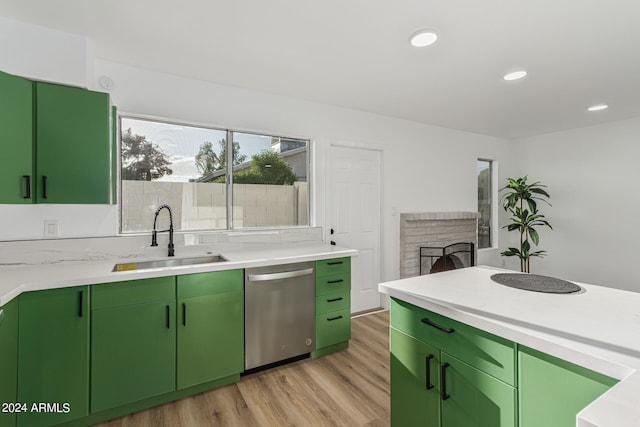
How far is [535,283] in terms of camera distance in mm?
1484

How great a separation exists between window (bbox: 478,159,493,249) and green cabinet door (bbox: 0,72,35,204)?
5582 mm

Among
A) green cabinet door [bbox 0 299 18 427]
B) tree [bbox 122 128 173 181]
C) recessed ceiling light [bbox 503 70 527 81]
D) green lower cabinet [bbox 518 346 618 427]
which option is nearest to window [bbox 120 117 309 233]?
tree [bbox 122 128 173 181]

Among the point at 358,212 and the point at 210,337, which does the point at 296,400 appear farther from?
the point at 358,212

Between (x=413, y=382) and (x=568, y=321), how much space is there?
2.30 feet

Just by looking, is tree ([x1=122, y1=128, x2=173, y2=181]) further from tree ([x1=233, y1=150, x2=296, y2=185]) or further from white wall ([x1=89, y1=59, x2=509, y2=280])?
tree ([x1=233, y1=150, x2=296, y2=185])

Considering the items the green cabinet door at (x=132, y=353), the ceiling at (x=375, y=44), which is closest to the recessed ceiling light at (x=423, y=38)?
the ceiling at (x=375, y=44)

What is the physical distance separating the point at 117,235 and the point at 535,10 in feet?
10.8

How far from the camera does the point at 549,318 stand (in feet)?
3.42

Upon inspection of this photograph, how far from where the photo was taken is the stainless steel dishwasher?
89.0 inches

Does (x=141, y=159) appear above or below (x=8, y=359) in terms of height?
above

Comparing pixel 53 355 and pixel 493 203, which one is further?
pixel 493 203

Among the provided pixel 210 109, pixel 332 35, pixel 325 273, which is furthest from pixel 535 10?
pixel 210 109

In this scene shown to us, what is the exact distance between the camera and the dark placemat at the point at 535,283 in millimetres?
1364

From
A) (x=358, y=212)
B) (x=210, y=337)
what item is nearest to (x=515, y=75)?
(x=358, y=212)
